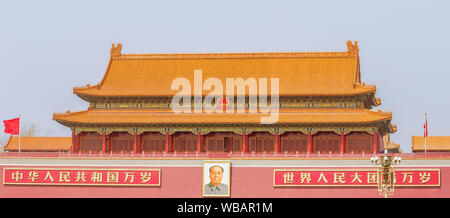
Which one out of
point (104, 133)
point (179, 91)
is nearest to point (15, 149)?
point (104, 133)

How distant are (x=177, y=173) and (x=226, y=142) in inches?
211

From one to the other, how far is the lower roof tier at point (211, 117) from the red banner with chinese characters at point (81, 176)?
4.23m

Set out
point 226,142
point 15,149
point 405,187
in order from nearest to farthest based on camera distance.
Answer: point 405,187 < point 226,142 < point 15,149

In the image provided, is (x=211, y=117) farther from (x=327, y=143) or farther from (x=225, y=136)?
(x=327, y=143)

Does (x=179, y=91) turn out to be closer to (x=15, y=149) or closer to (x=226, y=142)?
(x=226, y=142)

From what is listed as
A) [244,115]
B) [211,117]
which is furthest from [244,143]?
[211,117]

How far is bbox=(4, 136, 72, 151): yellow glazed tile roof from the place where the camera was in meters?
74.2

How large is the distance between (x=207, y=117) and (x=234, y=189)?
264 inches

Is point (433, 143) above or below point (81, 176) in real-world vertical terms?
above

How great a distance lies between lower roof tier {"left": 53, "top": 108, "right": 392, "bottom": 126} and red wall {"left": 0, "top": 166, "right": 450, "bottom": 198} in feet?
14.5

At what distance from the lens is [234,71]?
70.3 m

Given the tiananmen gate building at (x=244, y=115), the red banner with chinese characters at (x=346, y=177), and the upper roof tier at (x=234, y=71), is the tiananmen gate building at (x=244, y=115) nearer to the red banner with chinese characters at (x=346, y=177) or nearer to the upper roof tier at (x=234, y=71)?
the upper roof tier at (x=234, y=71)

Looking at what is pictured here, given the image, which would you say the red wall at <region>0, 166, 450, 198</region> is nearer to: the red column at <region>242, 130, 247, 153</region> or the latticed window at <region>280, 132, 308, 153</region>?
the red column at <region>242, 130, 247, 153</region>

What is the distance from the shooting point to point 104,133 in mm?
67500
